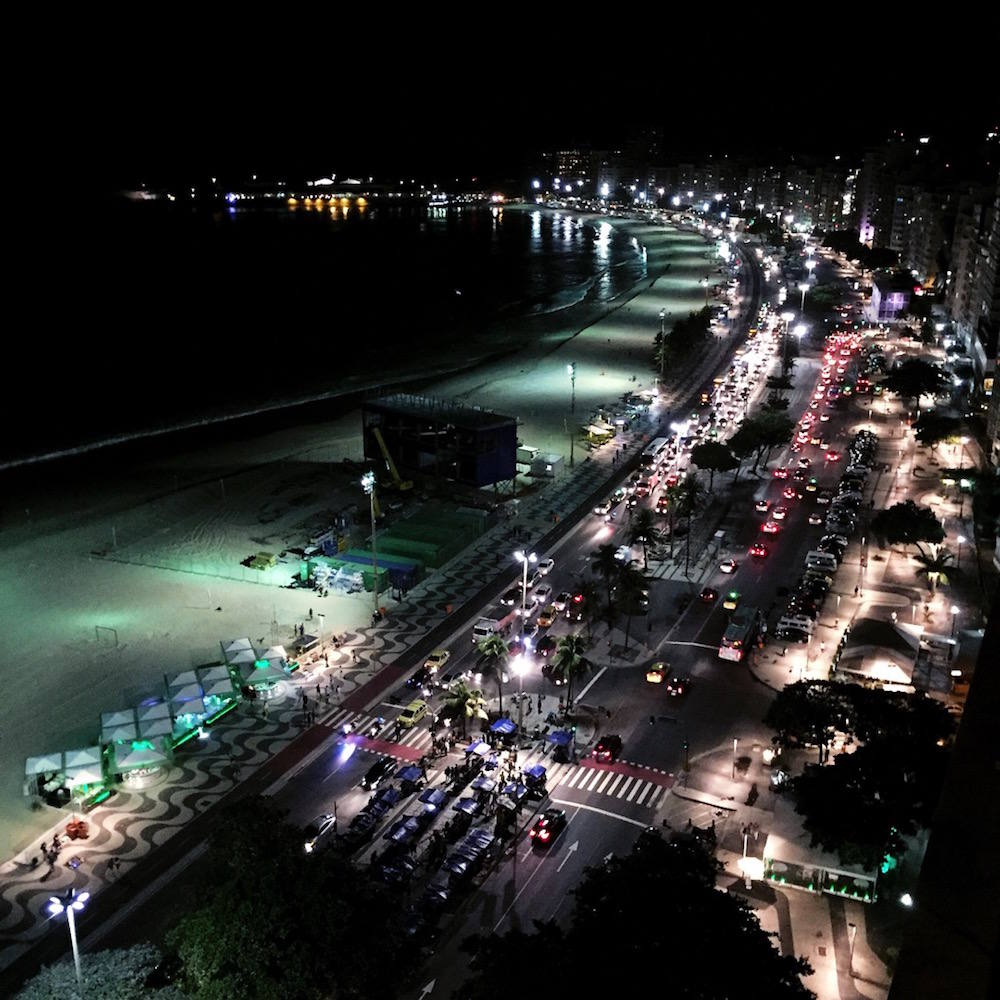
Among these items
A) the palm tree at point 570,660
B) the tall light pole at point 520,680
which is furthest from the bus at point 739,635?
the tall light pole at point 520,680

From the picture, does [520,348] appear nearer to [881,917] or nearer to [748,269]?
[748,269]

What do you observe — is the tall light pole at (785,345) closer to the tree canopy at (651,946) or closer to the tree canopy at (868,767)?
the tree canopy at (868,767)

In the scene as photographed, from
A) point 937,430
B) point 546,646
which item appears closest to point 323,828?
point 546,646

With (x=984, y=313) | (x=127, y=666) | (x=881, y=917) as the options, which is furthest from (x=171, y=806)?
(x=984, y=313)

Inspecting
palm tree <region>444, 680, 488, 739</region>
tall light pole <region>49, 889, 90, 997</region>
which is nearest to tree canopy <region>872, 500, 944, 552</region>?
palm tree <region>444, 680, 488, 739</region>

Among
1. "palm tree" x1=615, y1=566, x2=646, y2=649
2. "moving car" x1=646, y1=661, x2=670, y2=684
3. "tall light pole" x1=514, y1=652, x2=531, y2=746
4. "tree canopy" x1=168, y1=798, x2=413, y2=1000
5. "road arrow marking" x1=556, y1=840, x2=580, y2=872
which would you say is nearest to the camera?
"tree canopy" x1=168, y1=798, x2=413, y2=1000

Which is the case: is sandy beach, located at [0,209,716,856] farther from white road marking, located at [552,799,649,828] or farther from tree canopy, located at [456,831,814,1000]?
tree canopy, located at [456,831,814,1000]

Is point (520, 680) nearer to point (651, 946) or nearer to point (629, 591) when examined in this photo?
point (629, 591)
